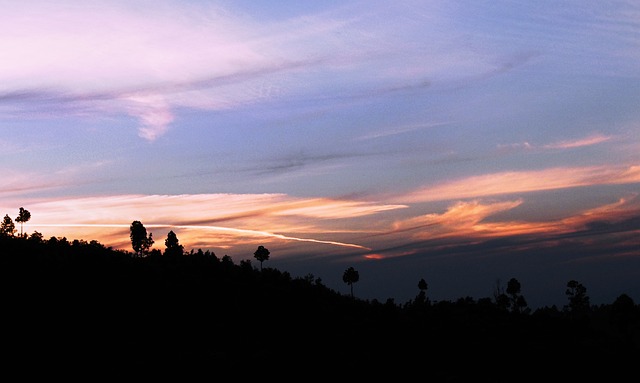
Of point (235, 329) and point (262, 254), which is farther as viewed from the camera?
point (262, 254)

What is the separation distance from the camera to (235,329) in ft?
307

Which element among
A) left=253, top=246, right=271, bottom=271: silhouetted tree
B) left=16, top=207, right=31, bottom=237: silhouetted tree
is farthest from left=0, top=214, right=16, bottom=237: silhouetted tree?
left=253, top=246, right=271, bottom=271: silhouetted tree

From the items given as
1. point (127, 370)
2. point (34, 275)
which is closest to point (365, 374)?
point (127, 370)

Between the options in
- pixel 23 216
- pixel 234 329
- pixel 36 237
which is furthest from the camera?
pixel 23 216

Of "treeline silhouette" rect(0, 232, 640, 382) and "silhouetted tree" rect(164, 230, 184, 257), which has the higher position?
"silhouetted tree" rect(164, 230, 184, 257)

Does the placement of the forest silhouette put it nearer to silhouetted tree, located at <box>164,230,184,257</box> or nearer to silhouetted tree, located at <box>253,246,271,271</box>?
silhouetted tree, located at <box>164,230,184,257</box>

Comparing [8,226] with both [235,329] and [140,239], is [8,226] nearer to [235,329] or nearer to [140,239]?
[140,239]

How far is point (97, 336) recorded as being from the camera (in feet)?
255

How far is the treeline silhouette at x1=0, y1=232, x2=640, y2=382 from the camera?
75.8m

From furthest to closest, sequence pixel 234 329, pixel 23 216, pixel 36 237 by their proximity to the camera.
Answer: pixel 23 216 < pixel 36 237 < pixel 234 329

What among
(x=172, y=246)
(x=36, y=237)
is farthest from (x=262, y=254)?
(x=36, y=237)

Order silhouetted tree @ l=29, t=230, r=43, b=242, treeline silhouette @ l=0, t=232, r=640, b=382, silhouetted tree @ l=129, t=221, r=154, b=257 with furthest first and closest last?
silhouetted tree @ l=129, t=221, r=154, b=257
silhouetted tree @ l=29, t=230, r=43, b=242
treeline silhouette @ l=0, t=232, r=640, b=382

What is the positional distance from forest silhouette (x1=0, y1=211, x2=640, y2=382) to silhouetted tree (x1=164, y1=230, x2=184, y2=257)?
5.64 m

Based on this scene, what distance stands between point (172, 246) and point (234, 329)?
83.2 meters
